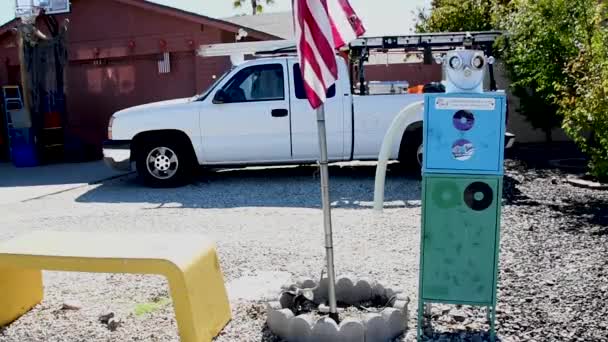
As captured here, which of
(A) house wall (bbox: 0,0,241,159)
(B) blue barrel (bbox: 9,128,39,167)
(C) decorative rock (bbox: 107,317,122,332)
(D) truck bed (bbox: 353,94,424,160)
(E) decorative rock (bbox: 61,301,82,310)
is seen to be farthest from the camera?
(A) house wall (bbox: 0,0,241,159)

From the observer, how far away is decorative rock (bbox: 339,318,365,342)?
4055mm

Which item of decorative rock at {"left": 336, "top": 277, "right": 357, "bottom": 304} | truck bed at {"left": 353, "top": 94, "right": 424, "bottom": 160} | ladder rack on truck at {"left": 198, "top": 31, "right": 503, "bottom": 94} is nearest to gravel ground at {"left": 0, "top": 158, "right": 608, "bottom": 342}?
decorative rock at {"left": 336, "top": 277, "right": 357, "bottom": 304}

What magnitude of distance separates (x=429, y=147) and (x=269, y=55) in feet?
23.9

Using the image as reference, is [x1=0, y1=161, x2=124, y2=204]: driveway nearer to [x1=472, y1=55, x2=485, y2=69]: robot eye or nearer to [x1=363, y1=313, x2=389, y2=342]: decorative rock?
[x1=363, y1=313, x2=389, y2=342]: decorative rock

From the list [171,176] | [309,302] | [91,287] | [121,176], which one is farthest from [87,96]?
[309,302]

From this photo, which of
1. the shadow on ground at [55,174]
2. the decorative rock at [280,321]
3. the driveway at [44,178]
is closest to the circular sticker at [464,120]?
the decorative rock at [280,321]

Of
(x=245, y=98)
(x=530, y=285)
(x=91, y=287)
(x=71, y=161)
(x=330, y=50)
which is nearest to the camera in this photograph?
(x=330, y=50)

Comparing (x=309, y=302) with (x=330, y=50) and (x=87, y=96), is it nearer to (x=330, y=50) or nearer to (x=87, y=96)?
(x=330, y=50)

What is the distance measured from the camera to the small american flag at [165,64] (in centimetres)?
1498

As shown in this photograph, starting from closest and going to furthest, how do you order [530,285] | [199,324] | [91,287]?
[199,324]
[530,285]
[91,287]

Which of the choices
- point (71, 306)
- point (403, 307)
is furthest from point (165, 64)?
point (403, 307)

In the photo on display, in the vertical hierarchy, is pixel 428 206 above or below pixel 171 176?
above

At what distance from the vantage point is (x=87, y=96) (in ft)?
52.2

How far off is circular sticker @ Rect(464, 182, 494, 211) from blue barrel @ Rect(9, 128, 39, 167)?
12.4 metres
